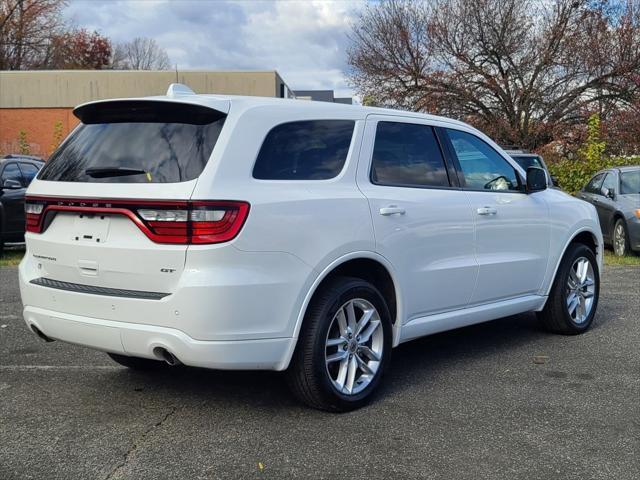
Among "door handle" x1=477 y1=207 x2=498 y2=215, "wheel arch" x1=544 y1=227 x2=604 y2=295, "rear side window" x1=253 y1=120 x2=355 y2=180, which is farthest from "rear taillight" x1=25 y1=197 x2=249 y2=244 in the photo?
"wheel arch" x1=544 y1=227 x2=604 y2=295

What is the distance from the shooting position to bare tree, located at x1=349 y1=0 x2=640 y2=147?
1008 inches

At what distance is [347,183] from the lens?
14.5 feet

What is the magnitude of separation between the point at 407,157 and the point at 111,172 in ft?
6.47

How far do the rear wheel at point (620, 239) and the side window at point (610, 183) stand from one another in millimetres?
691

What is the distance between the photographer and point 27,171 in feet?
43.0

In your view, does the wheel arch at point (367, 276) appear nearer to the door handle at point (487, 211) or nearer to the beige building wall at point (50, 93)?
the door handle at point (487, 211)

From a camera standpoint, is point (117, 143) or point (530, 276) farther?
point (530, 276)

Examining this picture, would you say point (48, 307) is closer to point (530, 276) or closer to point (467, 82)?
point (530, 276)

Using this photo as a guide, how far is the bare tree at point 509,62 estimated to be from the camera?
2559cm

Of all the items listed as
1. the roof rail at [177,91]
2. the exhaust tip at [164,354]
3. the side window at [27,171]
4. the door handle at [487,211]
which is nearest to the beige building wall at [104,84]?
the side window at [27,171]

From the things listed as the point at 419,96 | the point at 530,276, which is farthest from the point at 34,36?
the point at 530,276

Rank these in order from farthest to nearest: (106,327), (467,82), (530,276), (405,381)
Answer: (467,82), (530,276), (405,381), (106,327)

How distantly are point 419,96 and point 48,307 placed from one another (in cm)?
2435

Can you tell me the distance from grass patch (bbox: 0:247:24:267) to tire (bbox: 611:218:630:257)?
9.55m
